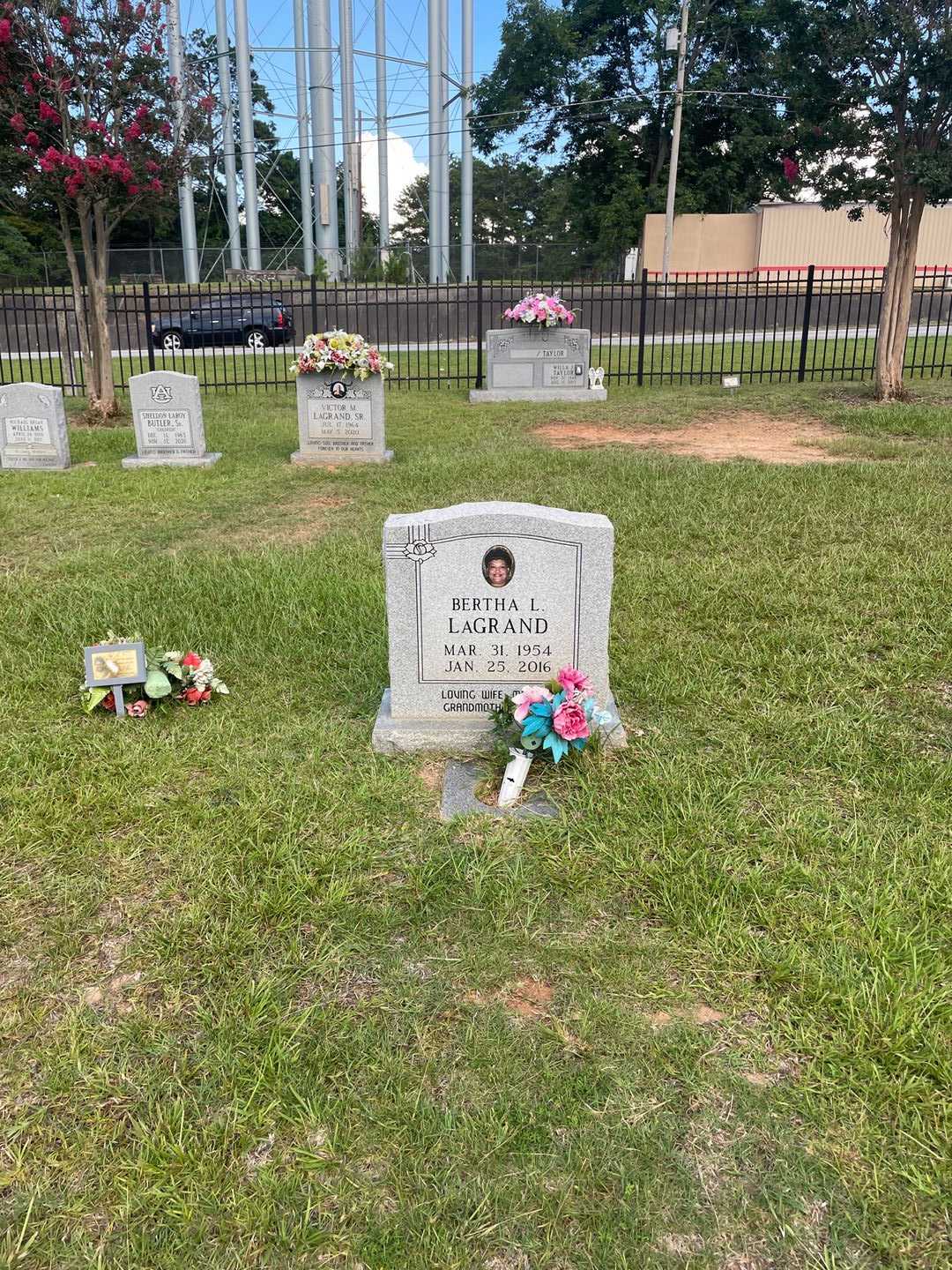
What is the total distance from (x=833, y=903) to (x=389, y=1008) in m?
1.32

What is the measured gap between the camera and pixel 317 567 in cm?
596

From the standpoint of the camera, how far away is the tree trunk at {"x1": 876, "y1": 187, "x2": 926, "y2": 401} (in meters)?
11.7

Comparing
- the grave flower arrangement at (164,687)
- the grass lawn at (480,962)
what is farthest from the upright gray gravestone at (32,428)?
the grave flower arrangement at (164,687)

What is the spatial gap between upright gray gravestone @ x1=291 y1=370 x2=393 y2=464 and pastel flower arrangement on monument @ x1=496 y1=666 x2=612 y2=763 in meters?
6.71

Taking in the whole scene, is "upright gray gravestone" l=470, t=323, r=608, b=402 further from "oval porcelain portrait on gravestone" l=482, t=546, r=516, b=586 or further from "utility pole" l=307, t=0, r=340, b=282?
"utility pole" l=307, t=0, r=340, b=282

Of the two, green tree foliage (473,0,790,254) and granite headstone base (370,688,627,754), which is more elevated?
green tree foliage (473,0,790,254)

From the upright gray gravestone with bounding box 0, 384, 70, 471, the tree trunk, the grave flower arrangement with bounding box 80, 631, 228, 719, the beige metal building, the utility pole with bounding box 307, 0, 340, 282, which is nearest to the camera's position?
the grave flower arrangement with bounding box 80, 631, 228, 719

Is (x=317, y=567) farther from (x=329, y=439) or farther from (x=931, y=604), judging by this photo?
(x=329, y=439)

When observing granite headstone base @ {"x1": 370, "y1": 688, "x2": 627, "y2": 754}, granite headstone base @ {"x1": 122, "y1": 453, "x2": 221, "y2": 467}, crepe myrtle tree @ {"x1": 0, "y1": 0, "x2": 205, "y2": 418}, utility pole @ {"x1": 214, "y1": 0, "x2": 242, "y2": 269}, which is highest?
utility pole @ {"x1": 214, "y1": 0, "x2": 242, "y2": 269}

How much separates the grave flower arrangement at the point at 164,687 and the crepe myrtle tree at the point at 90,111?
320 inches

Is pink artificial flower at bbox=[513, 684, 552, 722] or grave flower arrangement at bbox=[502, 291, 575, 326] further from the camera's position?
grave flower arrangement at bbox=[502, 291, 575, 326]

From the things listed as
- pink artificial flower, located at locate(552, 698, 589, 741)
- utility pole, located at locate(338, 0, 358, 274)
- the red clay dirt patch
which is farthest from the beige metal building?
pink artificial flower, located at locate(552, 698, 589, 741)

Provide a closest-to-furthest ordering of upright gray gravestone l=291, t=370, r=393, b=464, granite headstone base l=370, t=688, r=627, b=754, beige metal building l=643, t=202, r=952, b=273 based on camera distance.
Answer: granite headstone base l=370, t=688, r=627, b=754 < upright gray gravestone l=291, t=370, r=393, b=464 < beige metal building l=643, t=202, r=952, b=273

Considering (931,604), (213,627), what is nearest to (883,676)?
(931,604)
